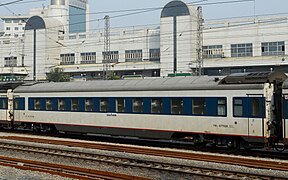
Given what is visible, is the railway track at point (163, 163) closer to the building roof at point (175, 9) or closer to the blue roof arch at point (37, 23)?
the building roof at point (175, 9)

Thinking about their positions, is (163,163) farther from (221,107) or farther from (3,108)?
(3,108)

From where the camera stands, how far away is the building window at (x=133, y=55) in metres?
81.2

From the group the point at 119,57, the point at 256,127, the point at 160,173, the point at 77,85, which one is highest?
the point at 119,57

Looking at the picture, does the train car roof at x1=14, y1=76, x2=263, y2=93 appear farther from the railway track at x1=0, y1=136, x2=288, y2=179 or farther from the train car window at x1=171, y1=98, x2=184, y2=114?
the railway track at x1=0, y1=136, x2=288, y2=179

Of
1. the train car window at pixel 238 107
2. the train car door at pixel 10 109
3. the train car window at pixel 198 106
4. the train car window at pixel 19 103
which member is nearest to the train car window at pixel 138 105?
the train car window at pixel 198 106

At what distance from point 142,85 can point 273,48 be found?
50.6m

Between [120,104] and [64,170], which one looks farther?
[120,104]

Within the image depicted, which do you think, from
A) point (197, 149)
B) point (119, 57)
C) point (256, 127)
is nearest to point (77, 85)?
point (197, 149)

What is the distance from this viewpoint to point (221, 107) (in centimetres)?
1928

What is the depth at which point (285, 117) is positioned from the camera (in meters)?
17.2

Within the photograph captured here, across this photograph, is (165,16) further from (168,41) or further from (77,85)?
(77,85)

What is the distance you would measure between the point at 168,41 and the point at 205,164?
57.8m

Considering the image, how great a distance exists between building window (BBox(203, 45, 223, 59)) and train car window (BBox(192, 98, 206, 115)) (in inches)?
2109

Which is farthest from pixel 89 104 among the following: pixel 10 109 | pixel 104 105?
pixel 10 109
